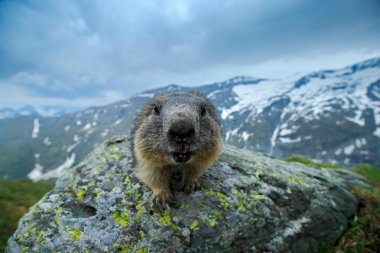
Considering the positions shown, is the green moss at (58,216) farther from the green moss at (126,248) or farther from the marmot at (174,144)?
the marmot at (174,144)

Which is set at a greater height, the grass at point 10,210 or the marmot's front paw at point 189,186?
the marmot's front paw at point 189,186

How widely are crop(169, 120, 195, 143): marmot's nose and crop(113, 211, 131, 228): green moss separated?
195cm

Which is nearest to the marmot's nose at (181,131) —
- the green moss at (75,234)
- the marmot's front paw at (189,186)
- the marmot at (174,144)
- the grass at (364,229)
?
the marmot at (174,144)

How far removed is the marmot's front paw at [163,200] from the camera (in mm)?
5777

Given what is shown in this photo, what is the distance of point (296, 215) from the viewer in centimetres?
656

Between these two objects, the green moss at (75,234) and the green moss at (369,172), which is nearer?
the green moss at (75,234)

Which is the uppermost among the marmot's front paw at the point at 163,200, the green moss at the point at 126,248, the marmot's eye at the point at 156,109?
the marmot's eye at the point at 156,109

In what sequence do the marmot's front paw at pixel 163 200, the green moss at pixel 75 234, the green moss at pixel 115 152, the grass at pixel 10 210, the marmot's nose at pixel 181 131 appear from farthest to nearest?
the grass at pixel 10 210 → the green moss at pixel 115 152 → the marmot's front paw at pixel 163 200 → the green moss at pixel 75 234 → the marmot's nose at pixel 181 131

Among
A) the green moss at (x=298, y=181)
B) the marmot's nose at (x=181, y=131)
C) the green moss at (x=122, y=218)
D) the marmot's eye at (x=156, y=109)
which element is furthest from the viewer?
the green moss at (x=298, y=181)

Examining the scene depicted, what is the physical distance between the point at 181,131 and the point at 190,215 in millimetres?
1939

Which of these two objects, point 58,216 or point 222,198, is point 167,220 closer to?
point 222,198

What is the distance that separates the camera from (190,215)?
5.68 meters

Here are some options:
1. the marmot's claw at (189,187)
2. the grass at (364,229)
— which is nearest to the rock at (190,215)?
the marmot's claw at (189,187)

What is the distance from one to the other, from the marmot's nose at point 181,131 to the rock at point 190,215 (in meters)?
1.75
